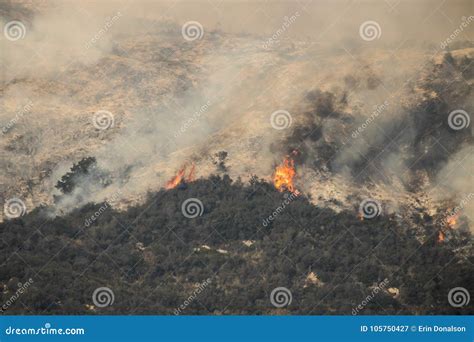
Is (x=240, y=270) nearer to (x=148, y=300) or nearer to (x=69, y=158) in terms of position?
(x=148, y=300)

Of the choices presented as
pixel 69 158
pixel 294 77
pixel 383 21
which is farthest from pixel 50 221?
pixel 383 21

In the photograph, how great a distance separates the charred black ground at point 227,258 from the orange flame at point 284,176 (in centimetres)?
136

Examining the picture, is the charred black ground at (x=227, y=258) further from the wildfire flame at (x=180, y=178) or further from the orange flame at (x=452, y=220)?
the orange flame at (x=452, y=220)

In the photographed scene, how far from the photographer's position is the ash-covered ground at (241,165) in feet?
320

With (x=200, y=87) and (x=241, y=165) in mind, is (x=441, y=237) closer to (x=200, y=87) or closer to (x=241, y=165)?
(x=241, y=165)

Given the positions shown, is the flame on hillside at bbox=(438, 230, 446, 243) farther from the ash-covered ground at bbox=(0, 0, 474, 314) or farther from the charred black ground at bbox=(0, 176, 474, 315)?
the charred black ground at bbox=(0, 176, 474, 315)

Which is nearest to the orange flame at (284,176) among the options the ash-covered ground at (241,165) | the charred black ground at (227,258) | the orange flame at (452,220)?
the ash-covered ground at (241,165)

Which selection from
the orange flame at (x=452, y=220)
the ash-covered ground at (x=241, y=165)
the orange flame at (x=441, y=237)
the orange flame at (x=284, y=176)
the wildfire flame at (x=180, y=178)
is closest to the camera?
the ash-covered ground at (x=241, y=165)

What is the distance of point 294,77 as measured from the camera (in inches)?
5591

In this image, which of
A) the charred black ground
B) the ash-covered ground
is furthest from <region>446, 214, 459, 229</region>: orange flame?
the charred black ground

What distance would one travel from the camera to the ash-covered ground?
97625 millimetres

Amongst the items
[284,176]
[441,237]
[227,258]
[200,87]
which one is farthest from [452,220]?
[200,87]

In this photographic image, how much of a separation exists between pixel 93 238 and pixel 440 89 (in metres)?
63.3

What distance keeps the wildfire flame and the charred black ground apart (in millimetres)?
→ 1347
